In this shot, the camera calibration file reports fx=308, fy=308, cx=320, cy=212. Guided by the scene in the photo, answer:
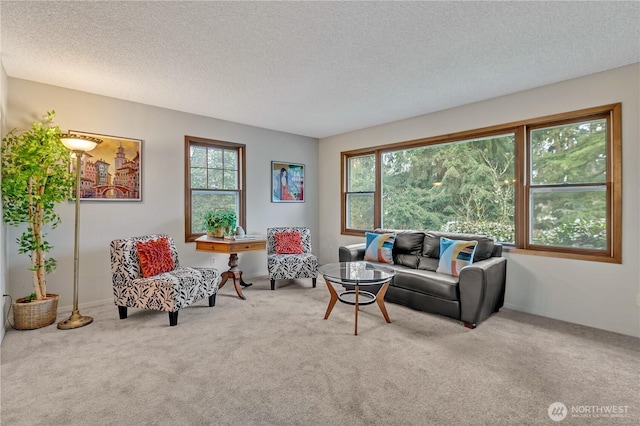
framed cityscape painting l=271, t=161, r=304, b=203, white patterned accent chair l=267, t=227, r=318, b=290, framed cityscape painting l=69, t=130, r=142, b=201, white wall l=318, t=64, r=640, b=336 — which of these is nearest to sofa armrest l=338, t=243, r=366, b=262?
white patterned accent chair l=267, t=227, r=318, b=290

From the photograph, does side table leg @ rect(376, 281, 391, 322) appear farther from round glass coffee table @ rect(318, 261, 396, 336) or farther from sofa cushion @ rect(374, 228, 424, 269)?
sofa cushion @ rect(374, 228, 424, 269)

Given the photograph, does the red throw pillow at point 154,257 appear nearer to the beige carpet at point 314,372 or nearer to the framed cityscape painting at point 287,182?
the beige carpet at point 314,372

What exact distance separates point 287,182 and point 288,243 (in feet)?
4.51

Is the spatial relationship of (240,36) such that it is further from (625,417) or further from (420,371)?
(625,417)

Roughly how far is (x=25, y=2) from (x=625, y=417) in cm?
457

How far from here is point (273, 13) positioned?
7.07 ft

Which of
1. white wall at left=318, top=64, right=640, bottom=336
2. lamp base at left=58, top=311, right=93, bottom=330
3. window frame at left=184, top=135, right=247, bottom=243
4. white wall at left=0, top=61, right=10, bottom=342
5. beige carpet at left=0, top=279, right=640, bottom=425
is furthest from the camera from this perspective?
window frame at left=184, top=135, right=247, bottom=243

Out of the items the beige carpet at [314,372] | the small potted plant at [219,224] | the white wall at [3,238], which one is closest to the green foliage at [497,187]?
the beige carpet at [314,372]

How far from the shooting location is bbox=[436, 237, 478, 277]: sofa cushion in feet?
11.2

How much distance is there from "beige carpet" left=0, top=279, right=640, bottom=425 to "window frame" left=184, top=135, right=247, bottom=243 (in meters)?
1.54

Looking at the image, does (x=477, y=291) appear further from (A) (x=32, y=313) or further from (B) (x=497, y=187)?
(A) (x=32, y=313)

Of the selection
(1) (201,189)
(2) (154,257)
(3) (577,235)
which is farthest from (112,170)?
(3) (577,235)

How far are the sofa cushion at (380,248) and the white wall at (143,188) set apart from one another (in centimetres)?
194

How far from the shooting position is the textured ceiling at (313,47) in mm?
2143
